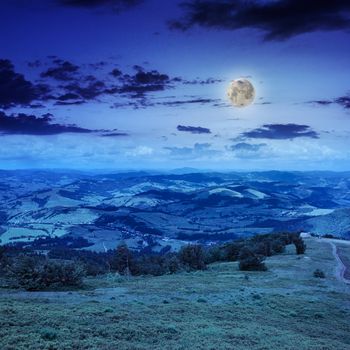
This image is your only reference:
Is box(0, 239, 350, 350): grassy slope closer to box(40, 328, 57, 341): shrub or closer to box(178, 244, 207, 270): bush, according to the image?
box(40, 328, 57, 341): shrub

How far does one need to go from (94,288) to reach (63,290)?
13.5 feet

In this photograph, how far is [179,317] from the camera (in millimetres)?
36000

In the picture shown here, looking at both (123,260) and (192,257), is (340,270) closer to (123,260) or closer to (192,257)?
(192,257)

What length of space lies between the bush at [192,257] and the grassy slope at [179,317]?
90.0ft

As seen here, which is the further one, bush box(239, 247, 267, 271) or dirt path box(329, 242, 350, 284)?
bush box(239, 247, 267, 271)

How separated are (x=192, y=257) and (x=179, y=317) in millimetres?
55442

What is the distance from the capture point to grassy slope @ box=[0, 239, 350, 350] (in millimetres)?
27297

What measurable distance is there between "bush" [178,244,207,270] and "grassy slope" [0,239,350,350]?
2742cm

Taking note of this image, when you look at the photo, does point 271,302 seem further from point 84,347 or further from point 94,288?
point 84,347

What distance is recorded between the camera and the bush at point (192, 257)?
292 ft

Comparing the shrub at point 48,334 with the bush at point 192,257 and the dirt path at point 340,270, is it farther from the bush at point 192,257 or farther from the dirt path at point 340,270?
the bush at point 192,257

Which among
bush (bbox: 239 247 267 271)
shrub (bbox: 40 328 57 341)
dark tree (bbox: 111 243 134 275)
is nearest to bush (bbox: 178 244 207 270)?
bush (bbox: 239 247 267 271)

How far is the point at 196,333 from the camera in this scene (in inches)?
1219

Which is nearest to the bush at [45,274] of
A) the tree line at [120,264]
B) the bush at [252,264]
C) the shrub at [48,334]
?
the tree line at [120,264]
